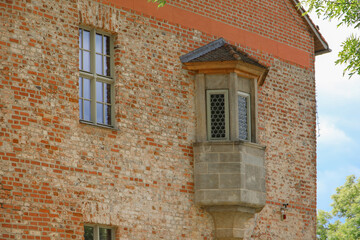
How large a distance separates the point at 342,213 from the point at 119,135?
31.6 metres

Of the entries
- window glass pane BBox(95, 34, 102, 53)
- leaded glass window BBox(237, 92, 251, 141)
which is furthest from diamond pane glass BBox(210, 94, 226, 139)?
window glass pane BBox(95, 34, 102, 53)

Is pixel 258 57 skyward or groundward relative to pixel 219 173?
skyward

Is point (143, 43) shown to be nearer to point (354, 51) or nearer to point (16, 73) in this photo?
point (16, 73)

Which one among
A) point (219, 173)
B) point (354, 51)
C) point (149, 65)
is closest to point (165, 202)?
point (219, 173)

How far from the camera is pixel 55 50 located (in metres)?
17.8

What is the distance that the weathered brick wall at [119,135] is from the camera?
16.8 meters

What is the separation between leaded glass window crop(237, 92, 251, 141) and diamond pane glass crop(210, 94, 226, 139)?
1.42 feet

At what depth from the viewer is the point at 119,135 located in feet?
61.3

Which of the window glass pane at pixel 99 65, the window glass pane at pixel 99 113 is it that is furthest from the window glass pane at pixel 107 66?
the window glass pane at pixel 99 113

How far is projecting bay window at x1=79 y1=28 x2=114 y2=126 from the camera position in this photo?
60.8ft

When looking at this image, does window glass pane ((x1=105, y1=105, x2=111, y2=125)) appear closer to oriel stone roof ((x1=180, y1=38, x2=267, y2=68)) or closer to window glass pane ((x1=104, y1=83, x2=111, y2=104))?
A: window glass pane ((x1=104, y1=83, x2=111, y2=104))

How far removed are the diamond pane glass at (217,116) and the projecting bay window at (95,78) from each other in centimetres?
281

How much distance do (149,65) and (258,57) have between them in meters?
4.22

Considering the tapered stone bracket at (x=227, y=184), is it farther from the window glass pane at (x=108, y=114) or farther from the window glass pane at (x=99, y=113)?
the window glass pane at (x=99, y=113)
